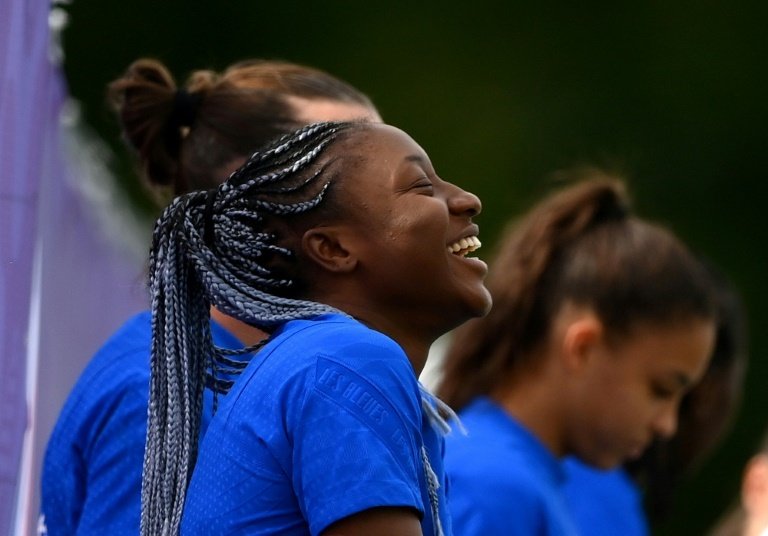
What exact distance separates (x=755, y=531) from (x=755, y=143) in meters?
4.96

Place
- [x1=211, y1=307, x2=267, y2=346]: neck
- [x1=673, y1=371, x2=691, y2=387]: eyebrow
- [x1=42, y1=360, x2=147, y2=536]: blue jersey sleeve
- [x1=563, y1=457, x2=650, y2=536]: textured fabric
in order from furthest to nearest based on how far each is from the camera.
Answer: [x1=563, y1=457, x2=650, y2=536]: textured fabric → [x1=673, y1=371, x2=691, y2=387]: eyebrow → [x1=211, y1=307, x2=267, y2=346]: neck → [x1=42, y1=360, x2=147, y2=536]: blue jersey sleeve

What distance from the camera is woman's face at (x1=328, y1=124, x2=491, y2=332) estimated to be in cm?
212

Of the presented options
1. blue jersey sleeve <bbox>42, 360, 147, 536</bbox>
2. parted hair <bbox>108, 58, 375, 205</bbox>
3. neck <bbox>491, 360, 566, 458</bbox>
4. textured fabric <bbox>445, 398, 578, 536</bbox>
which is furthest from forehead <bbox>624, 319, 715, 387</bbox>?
blue jersey sleeve <bbox>42, 360, 147, 536</bbox>

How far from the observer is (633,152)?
337 inches

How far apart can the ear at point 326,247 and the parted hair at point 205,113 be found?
30.0 inches

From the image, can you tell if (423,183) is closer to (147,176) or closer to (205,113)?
(205,113)

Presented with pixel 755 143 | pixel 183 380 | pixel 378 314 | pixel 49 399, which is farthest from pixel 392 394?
pixel 755 143

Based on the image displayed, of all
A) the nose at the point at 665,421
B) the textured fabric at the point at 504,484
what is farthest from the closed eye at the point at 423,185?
the nose at the point at 665,421

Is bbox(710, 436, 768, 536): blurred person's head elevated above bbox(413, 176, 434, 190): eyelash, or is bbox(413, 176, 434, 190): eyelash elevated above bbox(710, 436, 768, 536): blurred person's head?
bbox(413, 176, 434, 190): eyelash

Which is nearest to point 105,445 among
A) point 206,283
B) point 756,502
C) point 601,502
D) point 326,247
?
point 206,283

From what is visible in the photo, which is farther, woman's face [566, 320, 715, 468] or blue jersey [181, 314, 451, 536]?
woman's face [566, 320, 715, 468]

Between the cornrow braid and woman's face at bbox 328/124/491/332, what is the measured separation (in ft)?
0.18

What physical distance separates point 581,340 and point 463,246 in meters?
1.41

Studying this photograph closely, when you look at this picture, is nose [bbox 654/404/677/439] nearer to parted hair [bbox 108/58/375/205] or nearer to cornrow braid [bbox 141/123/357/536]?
parted hair [bbox 108/58/375/205]
